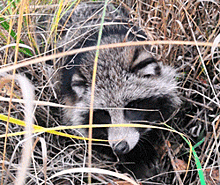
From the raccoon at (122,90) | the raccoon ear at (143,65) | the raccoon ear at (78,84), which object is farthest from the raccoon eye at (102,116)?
the raccoon ear at (143,65)

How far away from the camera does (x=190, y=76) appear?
2939 mm

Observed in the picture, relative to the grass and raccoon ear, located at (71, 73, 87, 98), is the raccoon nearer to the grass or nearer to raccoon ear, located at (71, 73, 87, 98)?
raccoon ear, located at (71, 73, 87, 98)

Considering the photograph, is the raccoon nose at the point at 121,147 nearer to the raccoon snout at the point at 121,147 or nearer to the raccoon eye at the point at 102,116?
the raccoon snout at the point at 121,147

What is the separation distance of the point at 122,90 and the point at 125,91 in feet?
0.09

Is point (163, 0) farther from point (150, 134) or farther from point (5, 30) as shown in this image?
point (5, 30)

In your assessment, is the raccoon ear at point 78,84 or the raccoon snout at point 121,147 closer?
the raccoon snout at point 121,147

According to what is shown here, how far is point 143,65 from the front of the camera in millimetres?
2580

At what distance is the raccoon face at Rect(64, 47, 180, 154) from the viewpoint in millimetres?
2504

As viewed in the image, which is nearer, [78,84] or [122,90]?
[122,90]

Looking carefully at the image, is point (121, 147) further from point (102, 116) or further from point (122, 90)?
point (122, 90)

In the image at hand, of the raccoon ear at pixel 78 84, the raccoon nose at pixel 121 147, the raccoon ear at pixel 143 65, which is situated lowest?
the raccoon nose at pixel 121 147

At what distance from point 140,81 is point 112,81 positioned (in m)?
0.25

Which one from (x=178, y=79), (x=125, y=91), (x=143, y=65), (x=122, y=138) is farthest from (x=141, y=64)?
(x=122, y=138)

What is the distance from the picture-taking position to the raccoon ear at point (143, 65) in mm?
2576
